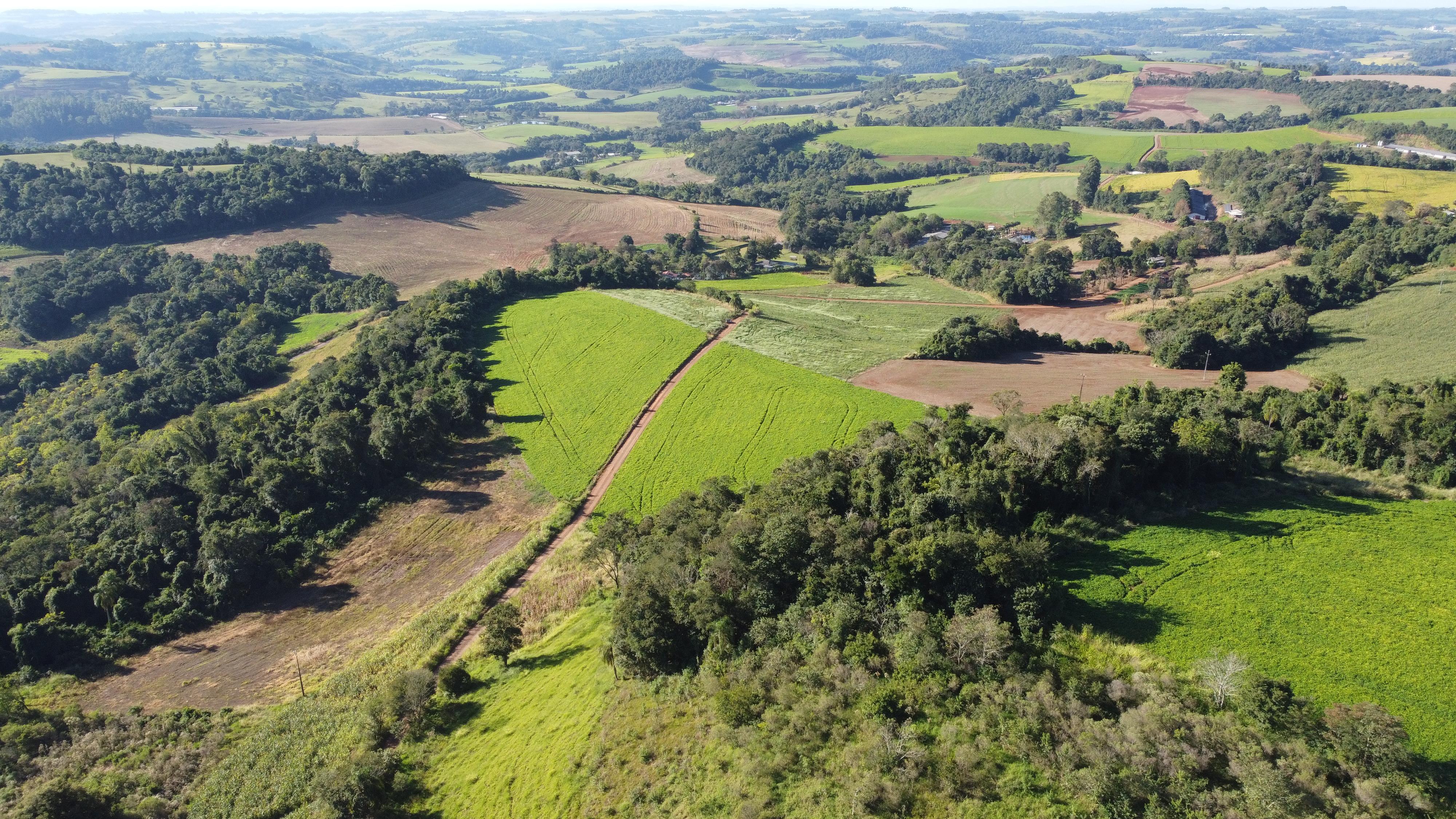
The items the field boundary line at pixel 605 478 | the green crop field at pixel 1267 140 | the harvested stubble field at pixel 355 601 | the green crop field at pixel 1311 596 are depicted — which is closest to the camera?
the green crop field at pixel 1311 596

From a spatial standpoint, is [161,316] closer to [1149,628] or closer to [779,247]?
[779,247]

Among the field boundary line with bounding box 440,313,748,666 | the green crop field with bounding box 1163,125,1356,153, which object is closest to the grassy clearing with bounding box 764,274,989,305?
the field boundary line with bounding box 440,313,748,666

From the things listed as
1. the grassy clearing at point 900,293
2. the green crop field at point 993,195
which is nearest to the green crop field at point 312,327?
the grassy clearing at point 900,293

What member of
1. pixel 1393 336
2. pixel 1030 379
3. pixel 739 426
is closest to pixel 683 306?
pixel 739 426

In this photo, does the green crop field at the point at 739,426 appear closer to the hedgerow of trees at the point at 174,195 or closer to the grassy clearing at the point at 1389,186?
the grassy clearing at the point at 1389,186

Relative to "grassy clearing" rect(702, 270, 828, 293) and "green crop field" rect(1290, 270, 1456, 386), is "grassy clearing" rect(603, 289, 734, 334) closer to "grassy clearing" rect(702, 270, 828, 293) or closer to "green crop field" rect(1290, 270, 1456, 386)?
"grassy clearing" rect(702, 270, 828, 293)

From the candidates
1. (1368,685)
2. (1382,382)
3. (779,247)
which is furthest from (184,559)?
(779,247)
